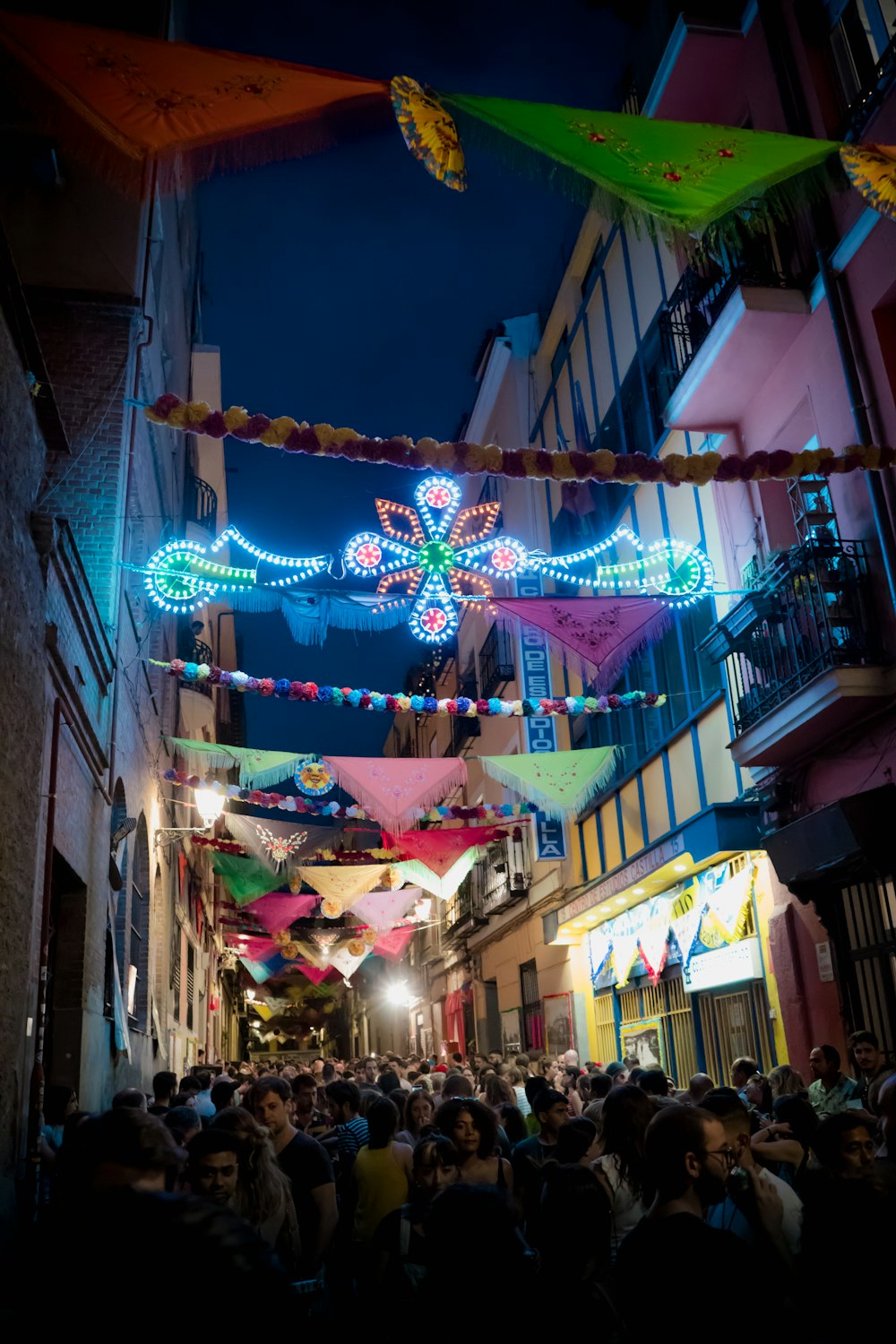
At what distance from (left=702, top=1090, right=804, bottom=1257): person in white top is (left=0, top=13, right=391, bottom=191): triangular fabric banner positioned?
6.52 m

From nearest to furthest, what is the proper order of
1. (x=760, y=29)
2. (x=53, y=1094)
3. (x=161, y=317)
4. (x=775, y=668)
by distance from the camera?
(x=53, y=1094), (x=775, y=668), (x=760, y=29), (x=161, y=317)

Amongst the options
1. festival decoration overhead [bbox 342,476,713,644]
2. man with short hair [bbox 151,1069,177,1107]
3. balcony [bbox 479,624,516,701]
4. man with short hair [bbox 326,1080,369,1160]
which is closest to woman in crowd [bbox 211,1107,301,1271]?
man with short hair [bbox 326,1080,369,1160]

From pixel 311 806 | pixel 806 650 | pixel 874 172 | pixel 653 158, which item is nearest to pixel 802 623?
pixel 806 650

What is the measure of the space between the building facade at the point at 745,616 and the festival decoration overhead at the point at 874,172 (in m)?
2.19

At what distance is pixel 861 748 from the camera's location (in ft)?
34.0

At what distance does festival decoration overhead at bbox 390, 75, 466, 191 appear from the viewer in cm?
717

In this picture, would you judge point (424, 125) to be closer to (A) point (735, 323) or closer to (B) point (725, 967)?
(A) point (735, 323)

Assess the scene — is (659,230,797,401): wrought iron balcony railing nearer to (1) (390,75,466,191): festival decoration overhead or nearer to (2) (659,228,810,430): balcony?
(2) (659,228,810,430): balcony

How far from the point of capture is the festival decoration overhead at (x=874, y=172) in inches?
293

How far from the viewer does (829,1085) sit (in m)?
8.95

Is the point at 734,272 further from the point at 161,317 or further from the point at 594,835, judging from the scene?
the point at 594,835

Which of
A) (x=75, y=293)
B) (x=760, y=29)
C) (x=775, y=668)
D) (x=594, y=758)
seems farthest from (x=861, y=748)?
(x=75, y=293)

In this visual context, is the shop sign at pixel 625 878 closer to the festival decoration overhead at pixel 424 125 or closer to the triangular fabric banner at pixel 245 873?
the triangular fabric banner at pixel 245 873

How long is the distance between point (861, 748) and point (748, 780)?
3.08 metres
